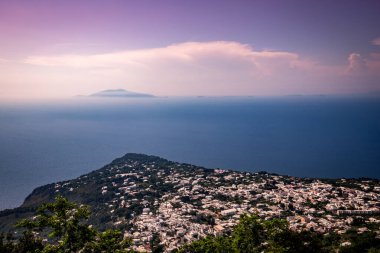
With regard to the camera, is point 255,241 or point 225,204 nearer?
point 255,241

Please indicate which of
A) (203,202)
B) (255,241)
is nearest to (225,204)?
(203,202)

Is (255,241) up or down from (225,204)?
up

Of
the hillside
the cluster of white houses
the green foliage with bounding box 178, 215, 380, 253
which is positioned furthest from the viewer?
the hillside

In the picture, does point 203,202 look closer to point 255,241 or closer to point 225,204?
point 225,204

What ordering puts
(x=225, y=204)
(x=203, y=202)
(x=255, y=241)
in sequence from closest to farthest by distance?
(x=255, y=241)
(x=225, y=204)
(x=203, y=202)

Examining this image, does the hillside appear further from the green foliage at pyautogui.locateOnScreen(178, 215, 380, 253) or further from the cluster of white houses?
the green foliage at pyautogui.locateOnScreen(178, 215, 380, 253)

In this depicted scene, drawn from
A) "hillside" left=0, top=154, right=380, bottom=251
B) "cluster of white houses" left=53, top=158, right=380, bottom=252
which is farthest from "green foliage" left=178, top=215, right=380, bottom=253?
"hillside" left=0, top=154, right=380, bottom=251

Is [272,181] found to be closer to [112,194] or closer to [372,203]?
[372,203]

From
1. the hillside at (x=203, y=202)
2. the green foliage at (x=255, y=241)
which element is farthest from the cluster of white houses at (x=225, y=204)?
the green foliage at (x=255, y=241)

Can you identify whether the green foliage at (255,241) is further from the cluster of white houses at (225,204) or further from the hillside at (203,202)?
the hillside at (203,202)
